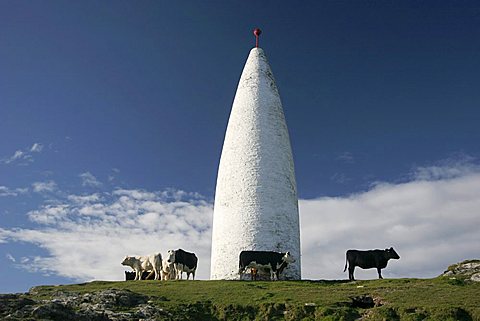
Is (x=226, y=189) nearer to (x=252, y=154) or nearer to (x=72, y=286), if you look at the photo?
(x=252, y=154)

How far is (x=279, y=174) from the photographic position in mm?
39406

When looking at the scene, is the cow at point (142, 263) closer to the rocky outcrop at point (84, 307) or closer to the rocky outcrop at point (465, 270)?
the rocky outcrop at point (84, 307)

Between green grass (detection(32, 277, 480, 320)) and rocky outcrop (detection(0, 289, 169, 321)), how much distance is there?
923 mm

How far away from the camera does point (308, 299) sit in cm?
2402

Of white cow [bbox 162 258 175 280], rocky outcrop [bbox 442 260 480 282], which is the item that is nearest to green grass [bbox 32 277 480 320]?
rocky outcrop [bbox 442 260 480 282]

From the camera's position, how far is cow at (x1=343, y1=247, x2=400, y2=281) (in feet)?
109

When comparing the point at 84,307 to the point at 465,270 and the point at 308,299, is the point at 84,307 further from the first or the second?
the point at 465,270

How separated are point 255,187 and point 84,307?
1784 cm

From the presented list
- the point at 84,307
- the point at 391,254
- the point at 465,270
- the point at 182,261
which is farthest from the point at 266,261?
the point at 84,307

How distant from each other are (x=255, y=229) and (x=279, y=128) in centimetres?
884

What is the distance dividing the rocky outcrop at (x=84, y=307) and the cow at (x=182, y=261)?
8.28 meters

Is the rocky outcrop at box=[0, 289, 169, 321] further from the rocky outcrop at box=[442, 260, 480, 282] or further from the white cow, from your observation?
the rocky outcrop at box=[442, 260, 480, 282]

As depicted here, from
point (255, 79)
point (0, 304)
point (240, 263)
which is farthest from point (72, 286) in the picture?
point (255, 79)

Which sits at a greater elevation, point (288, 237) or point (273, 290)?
point (288, 237)
